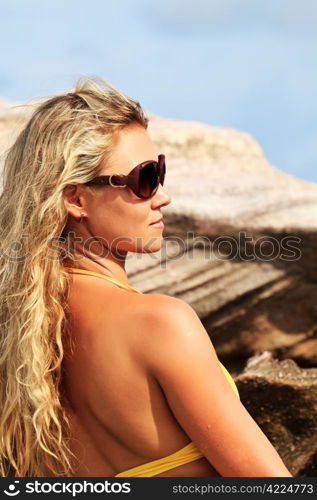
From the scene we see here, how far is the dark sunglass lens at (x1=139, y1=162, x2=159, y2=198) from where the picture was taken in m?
2.65

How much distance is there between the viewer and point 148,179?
8.71 feet

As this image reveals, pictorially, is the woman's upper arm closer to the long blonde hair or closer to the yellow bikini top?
the yellow bikini top

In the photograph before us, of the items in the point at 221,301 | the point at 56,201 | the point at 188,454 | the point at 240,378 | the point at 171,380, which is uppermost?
the point at 56,201

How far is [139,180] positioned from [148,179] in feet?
0.11

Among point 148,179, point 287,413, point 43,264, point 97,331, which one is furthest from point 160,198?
point 287,413

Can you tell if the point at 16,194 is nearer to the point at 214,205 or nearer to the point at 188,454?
the point at 188,454

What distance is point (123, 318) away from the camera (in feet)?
7.82

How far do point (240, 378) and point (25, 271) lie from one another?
359 cm

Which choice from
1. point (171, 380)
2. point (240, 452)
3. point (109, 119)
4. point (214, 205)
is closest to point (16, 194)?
point (109, 119)

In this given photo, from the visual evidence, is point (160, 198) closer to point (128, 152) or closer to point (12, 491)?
point (128, 152)
